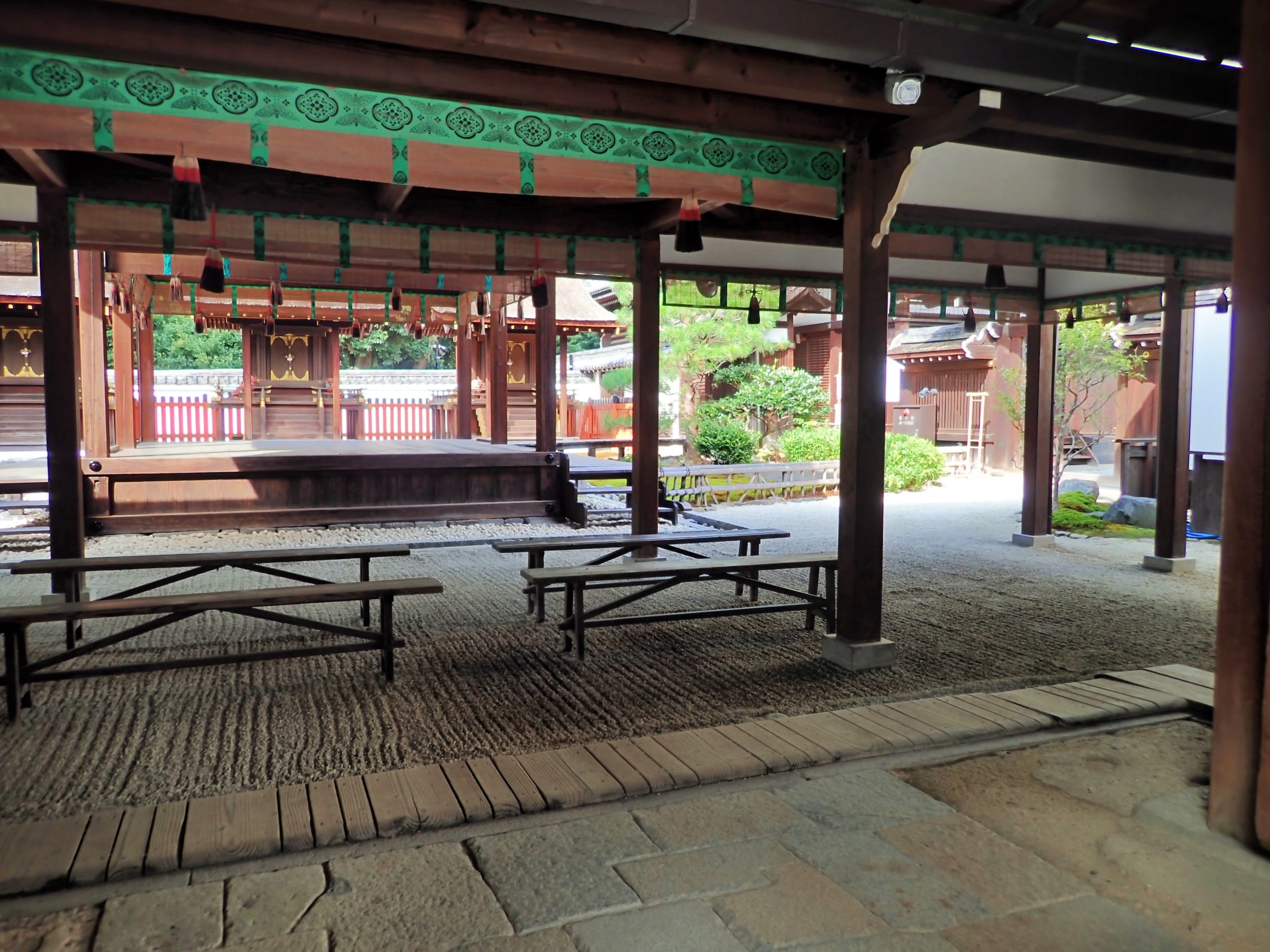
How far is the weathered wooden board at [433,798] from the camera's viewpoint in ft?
8.61

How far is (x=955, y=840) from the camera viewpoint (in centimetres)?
258

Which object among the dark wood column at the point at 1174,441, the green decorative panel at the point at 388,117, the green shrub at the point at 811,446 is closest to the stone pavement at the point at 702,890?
the green decorative panel at the point at 388,117

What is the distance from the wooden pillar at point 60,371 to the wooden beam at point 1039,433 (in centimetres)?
827

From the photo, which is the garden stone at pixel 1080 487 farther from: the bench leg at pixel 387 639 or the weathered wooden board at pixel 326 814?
the weathered wooden board at pixel 326 814

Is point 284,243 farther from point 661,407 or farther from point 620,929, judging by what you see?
point 661,407

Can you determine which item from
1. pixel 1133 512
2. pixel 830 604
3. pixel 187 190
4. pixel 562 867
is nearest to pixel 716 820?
pixel 562 867

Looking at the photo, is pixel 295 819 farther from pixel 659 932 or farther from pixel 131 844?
pixel 659 932

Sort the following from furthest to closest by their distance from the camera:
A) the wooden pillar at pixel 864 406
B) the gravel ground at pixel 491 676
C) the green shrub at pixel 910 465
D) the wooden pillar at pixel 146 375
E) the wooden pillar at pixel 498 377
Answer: the green shrub at pixel 910 465 < the wooden pillar at pixel 146 375 < the wooden pillar at pixel 498 377 < the wooden pillar at pixel 864 406 < the gravel ground at pixel 491 676

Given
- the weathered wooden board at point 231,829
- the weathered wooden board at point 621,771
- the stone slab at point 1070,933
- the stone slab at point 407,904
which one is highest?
the weathered wooden board at point 231,829

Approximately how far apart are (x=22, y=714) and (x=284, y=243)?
339cm

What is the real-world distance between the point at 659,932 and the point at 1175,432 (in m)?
7.37

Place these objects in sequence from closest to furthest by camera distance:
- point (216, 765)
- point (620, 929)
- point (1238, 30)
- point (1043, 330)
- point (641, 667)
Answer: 1. point (620, 929)
2. point (216, 765)
3. point (1238, 30)
4. point (641, 667)
5. point (1043, 330)

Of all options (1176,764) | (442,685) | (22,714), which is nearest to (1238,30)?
(1176,764)

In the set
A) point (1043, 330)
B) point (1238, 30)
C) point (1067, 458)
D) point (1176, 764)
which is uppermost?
point (1238, 30)
